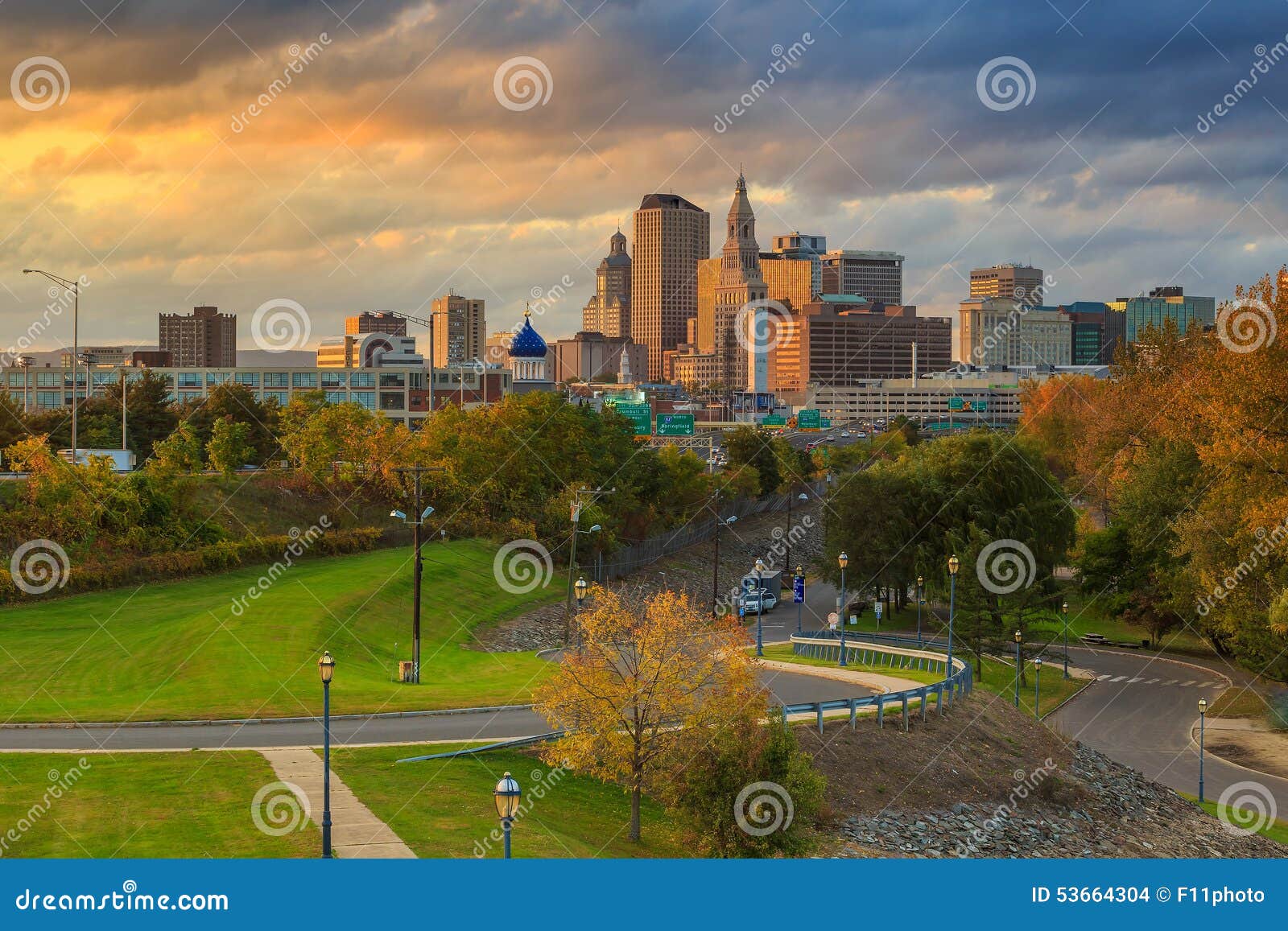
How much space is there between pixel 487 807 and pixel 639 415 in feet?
285

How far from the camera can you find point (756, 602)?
6869 cm

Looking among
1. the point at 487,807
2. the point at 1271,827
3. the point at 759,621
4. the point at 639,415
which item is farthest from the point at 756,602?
the point at 639,415

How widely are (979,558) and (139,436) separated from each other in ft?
168

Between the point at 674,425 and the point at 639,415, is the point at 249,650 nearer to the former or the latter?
the point at 639,415

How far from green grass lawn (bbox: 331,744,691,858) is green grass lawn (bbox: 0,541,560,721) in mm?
5366

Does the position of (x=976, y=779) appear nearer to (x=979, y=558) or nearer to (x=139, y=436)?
(x=979, y=558)

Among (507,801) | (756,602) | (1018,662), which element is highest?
(507,801)

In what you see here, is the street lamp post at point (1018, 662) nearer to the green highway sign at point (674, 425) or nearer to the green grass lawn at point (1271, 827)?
the green grass lawn at point (1271, 827)

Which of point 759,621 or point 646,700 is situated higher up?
point 646,700

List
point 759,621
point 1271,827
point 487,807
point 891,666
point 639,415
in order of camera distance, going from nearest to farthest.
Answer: point 487,807
point 1271,827
point 759,621
point 891,666
point 639,415

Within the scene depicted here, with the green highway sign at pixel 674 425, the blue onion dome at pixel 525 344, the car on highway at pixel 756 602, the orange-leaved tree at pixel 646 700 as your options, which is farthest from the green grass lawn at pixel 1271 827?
the blue onion dome at pixel 525 344

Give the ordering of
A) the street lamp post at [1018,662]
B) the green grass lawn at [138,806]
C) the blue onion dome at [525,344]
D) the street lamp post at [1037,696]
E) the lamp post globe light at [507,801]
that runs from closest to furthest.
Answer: the lamp post globe light at [507,801]
the green grass lawn at [138,806]
the street lamp post at [1037,696]
the street lamp post at [1018,662]
the blue onion dome at [525,344]

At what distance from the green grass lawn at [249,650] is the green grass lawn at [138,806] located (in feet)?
16.6

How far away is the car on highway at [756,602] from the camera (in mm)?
67494
